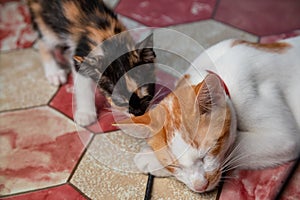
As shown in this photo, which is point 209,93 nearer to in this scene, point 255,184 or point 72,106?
point 255,184

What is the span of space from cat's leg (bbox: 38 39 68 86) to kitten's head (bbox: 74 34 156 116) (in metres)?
0.31

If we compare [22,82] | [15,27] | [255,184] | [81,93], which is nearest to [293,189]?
[255,184]

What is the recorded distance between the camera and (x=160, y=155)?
3.98 ft

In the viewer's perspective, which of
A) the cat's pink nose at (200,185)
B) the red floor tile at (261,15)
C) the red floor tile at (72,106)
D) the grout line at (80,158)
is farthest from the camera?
the red floor tile at (261,15)

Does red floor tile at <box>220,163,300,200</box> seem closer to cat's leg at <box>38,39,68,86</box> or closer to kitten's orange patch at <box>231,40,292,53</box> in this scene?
kitten's orange patch at <box>231,40,292,53</box>

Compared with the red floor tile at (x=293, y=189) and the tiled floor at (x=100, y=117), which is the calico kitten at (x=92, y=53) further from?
the red floor tile at (x=293, y=189)

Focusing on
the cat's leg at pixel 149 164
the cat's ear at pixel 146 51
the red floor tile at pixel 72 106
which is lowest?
the red floor tile at pixel 72 106

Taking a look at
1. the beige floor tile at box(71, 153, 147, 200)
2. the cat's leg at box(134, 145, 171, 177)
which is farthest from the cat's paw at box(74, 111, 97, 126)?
the cat's leg at box(134, 145, 171, 177)

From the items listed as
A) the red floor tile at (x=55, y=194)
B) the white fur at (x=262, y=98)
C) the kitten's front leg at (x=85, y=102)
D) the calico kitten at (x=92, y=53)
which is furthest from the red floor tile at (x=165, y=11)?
the red floor tile at (x=55, y=194)

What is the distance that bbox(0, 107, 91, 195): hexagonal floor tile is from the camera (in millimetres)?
1457

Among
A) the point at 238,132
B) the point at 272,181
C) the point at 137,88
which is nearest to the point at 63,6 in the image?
the point at 137,88

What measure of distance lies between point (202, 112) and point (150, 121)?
0.15 metres

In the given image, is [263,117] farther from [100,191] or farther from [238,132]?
[100,191]

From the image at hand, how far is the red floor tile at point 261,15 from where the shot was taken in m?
1.91
